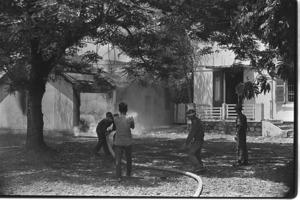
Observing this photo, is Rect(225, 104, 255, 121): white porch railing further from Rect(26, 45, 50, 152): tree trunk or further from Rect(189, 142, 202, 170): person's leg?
Rect(26, 45, 50, 152): tree trunk

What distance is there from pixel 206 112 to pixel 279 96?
7.11ft

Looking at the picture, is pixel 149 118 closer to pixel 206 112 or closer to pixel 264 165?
pixel 206 112

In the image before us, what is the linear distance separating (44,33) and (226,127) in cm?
571

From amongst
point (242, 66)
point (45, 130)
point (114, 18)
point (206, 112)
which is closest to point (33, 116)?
point (45, 130)

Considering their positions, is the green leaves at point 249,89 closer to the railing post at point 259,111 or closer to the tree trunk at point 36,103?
the railing post at point 259,111

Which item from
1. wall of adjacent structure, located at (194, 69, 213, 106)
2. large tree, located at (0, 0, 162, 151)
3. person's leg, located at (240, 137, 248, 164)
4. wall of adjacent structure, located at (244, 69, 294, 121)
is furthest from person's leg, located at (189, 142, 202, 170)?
wall of adjacent structure, located at (194, 69, 213, 106)

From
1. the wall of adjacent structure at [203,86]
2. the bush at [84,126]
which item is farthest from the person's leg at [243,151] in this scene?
the bush at [84,126]

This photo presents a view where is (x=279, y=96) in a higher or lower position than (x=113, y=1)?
lower

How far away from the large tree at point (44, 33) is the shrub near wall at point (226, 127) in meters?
3.29

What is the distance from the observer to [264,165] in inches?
374

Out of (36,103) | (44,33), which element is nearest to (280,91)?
(44,33)

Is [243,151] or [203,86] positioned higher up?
[203,86]

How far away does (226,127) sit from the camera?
12.5 metres

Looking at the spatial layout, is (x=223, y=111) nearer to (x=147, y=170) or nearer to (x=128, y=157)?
(x=147, y=170)
